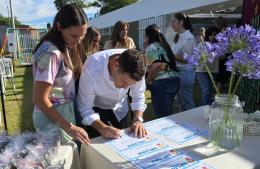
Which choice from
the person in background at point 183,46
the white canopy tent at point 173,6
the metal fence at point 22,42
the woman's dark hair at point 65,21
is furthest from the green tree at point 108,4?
the woman's dark hair at point 65,21

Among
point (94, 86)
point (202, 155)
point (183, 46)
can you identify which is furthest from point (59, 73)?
point (183, 46)

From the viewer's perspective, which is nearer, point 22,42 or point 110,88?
point 110,88

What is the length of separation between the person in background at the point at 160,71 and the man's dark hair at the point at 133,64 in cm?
127

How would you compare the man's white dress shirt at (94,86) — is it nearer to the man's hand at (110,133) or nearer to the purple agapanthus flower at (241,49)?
the man's hand at (110,133)

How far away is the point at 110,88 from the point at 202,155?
21.4 inches

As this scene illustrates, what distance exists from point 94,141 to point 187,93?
2131 millimetres

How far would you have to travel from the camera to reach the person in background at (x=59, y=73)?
1223mm

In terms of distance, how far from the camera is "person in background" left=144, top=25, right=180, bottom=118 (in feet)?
8.28

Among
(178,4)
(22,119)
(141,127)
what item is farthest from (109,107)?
(178,4)

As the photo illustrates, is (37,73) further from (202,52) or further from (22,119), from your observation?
(22,119)

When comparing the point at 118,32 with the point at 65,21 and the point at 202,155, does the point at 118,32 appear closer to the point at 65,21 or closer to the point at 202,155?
the point at 65,21

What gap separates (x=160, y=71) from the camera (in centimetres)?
257

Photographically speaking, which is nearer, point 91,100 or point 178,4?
point 91,100

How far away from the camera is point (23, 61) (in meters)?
11.3
